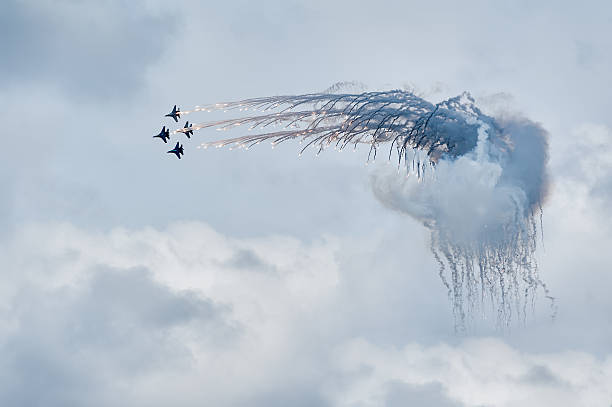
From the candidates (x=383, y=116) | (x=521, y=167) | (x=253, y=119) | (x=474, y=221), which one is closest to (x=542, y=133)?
(x=521, y=167)

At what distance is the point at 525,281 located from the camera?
142 metres

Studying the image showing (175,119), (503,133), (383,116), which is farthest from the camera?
(175,119)

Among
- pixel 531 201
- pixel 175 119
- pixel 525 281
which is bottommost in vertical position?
pixel 525 281

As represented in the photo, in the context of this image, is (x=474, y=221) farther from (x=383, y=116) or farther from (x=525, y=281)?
(x=383, y=116)

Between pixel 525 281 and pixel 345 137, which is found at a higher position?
pixel 345 137

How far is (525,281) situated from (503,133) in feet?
65.2

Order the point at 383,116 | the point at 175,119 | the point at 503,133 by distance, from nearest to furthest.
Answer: the point at 383,116 → the point at 503,133 → the point at 175,119

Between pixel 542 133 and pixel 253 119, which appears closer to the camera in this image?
pixel 253 119

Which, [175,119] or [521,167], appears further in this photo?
[175,119]

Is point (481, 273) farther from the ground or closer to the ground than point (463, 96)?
closer to the ground

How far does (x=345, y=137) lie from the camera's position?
441 ft

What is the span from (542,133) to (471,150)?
1290 cm

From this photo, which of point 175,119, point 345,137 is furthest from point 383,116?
point 175,119

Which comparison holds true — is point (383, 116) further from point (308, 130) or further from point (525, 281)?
point (525, 281)
